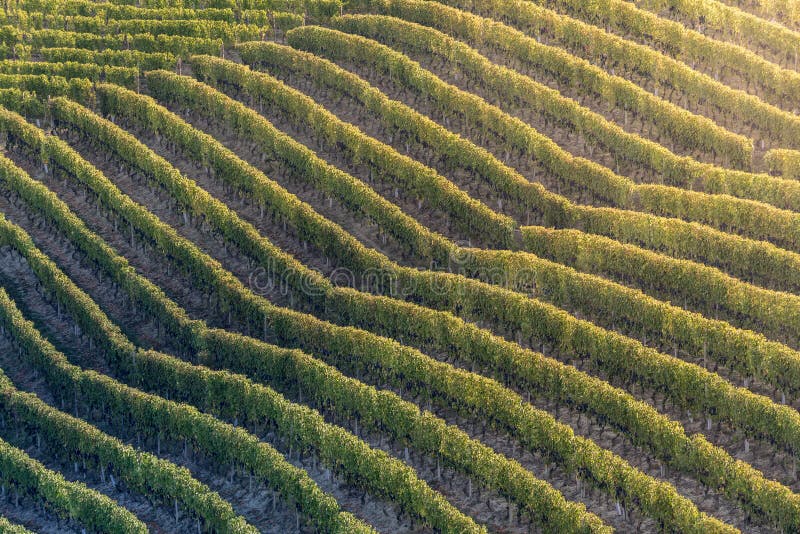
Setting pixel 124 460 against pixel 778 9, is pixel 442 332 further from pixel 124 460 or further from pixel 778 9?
pixel 778 9

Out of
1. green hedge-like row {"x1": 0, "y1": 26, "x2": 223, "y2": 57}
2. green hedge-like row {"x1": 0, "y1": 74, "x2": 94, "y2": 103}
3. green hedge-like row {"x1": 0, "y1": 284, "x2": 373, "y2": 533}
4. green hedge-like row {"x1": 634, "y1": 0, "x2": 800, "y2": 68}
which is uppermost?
green hedge-like row {"x1": 634, "y1": 0, "x2": 800, "y2": 68}

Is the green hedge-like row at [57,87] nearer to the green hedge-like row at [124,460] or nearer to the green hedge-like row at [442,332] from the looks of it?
the green hedge-like row at [442,332]

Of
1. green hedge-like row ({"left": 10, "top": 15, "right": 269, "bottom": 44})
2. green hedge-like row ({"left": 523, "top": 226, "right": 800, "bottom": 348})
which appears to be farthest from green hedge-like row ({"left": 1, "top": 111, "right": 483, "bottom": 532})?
green hedge-like row ({"left": 10, "top": 15, "right": 269, "bottom": 44})

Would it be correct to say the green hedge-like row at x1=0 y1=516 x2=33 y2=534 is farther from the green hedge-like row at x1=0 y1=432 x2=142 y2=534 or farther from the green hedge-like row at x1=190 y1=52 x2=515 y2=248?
the green hedge-like row at x1=190 y1=52 x2=515 y2=248

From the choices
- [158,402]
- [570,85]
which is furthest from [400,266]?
[570,85]

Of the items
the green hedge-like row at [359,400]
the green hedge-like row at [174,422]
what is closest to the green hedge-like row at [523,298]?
the green hedge-like row at [359,400]

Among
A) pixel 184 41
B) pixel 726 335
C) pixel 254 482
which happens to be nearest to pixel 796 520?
pixel 726 335
